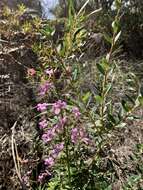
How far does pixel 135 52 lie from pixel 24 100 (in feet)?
10.7

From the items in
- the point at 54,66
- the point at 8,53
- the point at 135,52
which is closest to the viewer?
the point at 54,66

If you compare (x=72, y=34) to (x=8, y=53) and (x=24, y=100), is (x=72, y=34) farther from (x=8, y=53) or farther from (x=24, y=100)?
(x=24, y=100)

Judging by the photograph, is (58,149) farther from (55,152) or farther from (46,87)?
(46,87)

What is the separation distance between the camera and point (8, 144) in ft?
9.79

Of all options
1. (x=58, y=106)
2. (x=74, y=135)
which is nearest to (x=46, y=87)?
(x=58, y=106)

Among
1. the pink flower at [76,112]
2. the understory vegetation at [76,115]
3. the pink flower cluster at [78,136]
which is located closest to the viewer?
the understory vegetation at [76,115]

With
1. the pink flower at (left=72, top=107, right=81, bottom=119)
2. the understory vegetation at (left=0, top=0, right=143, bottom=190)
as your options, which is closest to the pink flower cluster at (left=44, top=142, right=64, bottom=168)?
the understory vegetation at (left=0, top=0, right=143, bottom=190)

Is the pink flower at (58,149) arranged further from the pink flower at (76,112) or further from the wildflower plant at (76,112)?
the pink flower at (76,112)

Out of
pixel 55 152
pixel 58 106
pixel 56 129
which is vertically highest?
pixel 58 106

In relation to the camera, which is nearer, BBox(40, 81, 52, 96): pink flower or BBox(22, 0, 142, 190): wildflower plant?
BBox(22, 0, 142, 190): wildflower plant

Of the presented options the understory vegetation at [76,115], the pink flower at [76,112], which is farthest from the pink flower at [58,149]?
the pink flower at [76,112]

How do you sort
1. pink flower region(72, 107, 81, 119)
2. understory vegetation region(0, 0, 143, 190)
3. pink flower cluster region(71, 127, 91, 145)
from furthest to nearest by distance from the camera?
pink flower cluster region(71, 127, 91, 145) < pink flower region(72, 107, 81, 119) < understory vegetation region(0, 0, 143, 190)

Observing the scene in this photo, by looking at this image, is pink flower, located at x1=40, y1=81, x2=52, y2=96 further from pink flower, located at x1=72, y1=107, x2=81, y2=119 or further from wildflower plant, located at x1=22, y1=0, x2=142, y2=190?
pink flower, located at x1=72, y1=107, x2=81, y2=119

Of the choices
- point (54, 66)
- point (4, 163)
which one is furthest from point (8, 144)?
point (54, 66)
